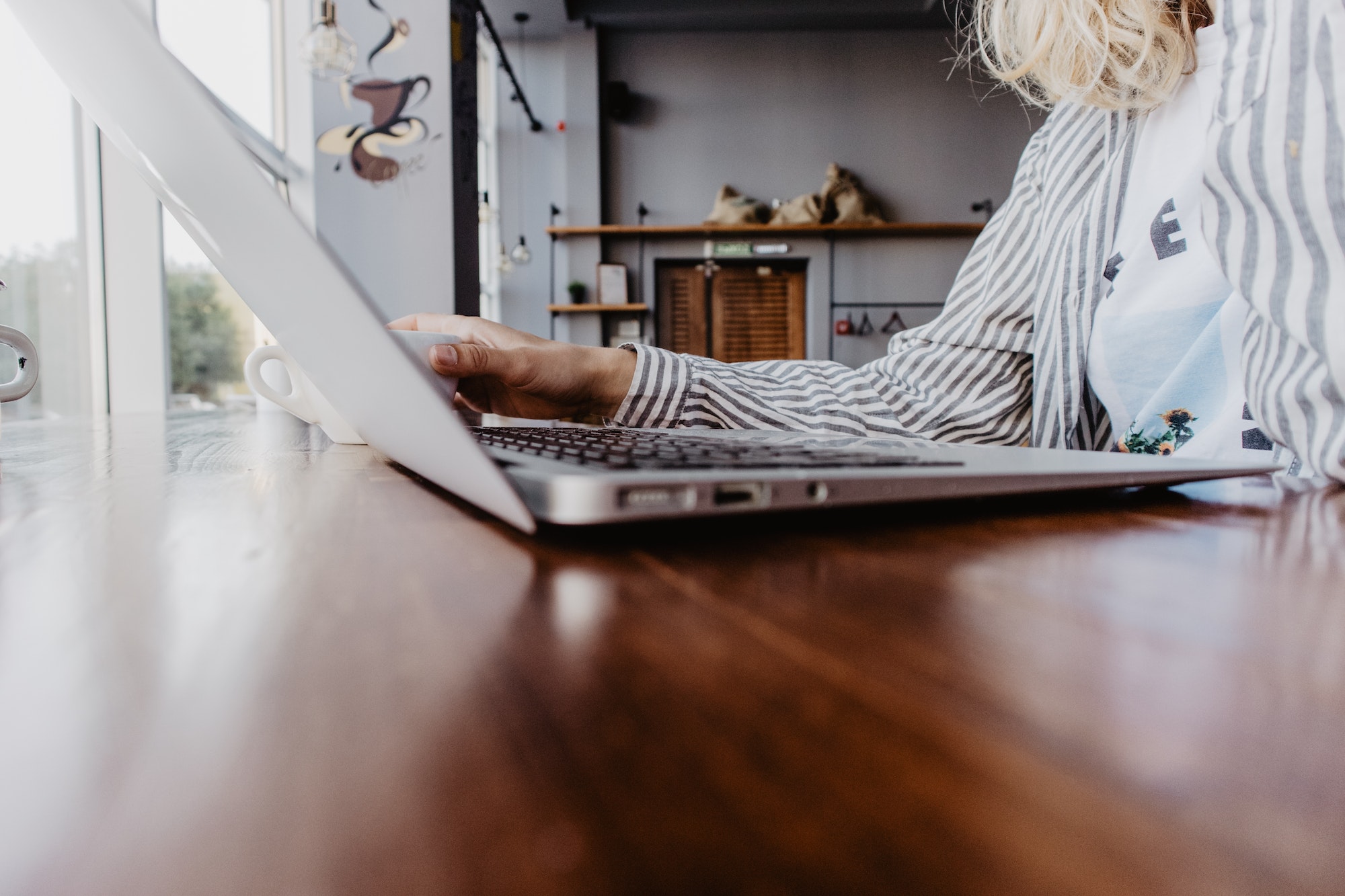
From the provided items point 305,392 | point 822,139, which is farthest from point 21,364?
point 822,139

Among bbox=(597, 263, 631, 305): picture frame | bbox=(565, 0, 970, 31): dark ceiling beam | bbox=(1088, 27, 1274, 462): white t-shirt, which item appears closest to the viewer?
bbox=(1088, 27, 1274, 462): white t-shirt

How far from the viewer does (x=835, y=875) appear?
6 centimetres

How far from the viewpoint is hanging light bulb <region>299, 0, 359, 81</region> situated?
176 centimetres

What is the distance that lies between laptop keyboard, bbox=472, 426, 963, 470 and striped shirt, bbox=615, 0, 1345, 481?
0.27m

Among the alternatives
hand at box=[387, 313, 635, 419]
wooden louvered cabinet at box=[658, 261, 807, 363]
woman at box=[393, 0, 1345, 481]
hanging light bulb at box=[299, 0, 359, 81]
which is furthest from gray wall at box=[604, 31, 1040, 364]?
hand at box=[387, 313, 635, 419]

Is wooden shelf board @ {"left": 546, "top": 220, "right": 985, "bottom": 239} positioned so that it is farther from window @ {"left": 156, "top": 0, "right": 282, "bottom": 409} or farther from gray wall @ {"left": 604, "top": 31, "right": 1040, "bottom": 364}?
window @ {"left": 156, "top": 0, "right": 282, "bottom": 409}

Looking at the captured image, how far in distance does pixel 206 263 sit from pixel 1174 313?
2.03 metres

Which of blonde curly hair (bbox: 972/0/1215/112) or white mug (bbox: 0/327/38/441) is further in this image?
blonde curly hair (bbox: 972/0/1215/112)

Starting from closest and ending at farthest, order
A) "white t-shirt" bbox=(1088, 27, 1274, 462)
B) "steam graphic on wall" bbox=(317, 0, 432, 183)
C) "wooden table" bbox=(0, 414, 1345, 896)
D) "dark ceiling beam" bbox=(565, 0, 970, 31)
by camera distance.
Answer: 1. "wooden table" bbox=(0, 414, 1345, 896)
2. "white t-shirt" bbox=(1088, 27, 1274, 462)
3. "steam graphic on wall" bbox=(317, 0, 432, 183)
4. "dark ceiling beam" bbox=(565, 0, 970, 31)

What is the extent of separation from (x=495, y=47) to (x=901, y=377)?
3564mm

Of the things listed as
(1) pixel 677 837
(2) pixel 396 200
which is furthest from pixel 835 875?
(2) pixel 396 200

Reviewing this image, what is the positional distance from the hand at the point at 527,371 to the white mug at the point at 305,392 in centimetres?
2

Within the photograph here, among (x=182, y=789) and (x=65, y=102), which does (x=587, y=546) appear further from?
(x=65, y=102)

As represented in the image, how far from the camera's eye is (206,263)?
1.78m
